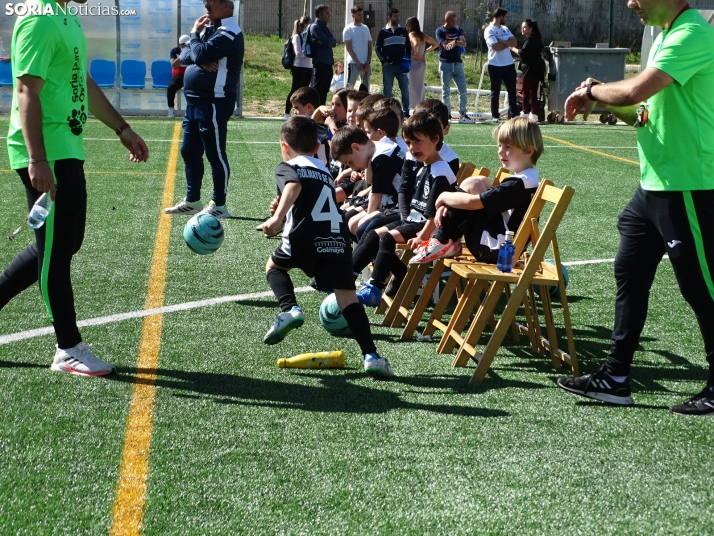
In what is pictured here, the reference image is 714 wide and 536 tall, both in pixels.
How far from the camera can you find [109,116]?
5.14 metres

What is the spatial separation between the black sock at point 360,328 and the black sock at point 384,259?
1.21 meters

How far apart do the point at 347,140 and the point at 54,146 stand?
2.80m

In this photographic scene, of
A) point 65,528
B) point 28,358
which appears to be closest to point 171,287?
point 28,358

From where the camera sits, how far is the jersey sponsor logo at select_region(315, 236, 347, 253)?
5082 millimetres

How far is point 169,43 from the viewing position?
22.0 meters

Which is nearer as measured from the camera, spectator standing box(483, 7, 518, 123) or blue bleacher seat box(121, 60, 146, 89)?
spectator standing box(483, 7, 518, 123)

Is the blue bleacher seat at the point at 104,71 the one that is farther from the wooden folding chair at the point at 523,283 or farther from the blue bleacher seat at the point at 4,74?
the wooden folding chair at the point at 523,283

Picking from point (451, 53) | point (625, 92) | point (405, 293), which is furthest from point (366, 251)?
point (451, 53)

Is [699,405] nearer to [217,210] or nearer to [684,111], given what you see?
[684,111]

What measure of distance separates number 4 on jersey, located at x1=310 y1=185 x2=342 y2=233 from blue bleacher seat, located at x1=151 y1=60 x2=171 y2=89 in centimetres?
1751

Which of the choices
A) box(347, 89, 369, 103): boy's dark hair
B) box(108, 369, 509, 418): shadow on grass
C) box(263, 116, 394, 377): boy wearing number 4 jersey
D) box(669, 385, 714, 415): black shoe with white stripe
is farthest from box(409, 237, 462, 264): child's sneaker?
box(347, 89, 369, 103): boy's dark hair

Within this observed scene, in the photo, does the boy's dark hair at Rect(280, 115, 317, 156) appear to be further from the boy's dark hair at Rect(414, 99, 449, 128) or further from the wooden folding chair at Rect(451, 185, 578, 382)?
the boy's dark hair at Rect(414, 99, 449, 128)

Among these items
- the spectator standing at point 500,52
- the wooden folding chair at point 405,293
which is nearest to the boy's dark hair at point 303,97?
the wooden folding chair at point 405,293

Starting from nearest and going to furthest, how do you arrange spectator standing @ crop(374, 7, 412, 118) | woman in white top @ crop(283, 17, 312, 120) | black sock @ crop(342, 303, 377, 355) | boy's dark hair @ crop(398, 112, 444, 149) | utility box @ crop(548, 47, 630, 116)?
black sock @ crop(342, 303, 377, 355) < boy's dark hair @ crop(398, 112, 444, 149) < spectator standing @ crop(374, 7, 412, 118) < woman in white top @ crop(283, 17, 312, 120) < utility box @ crop(548, 47, 630, 116)
